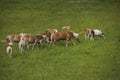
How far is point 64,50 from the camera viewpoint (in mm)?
24297

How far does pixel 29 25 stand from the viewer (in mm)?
35438

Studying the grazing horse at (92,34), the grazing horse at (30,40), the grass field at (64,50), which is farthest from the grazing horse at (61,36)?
the grazing horse at (92,34)

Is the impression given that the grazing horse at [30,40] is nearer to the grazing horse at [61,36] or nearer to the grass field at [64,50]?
the grass field at [64,50]

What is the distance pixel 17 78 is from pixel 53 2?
2993 cm

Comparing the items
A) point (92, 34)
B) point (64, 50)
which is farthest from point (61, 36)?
point (92, 34)

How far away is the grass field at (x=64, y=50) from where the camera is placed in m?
19.9

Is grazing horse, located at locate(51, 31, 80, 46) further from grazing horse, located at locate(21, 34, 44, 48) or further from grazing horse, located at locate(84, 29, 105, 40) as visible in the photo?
grazing horse, located at locate(84, 29, 105, 40)

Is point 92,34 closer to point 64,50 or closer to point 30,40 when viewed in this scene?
point 64,50

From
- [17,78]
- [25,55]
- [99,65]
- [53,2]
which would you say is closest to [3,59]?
[25,55]

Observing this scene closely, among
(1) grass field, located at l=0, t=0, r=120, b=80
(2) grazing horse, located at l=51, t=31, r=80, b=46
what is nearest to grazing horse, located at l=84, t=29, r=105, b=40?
(1) grass field, located at l=0, t=0, r=120, b=80

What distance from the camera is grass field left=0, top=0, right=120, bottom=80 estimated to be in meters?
19.9

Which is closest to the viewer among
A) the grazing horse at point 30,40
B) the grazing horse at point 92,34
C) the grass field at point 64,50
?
the grass field at point 64,50

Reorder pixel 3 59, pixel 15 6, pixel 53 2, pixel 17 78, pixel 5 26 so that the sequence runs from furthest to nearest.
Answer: pixel 53 2 < pixel 15 6 < pixel 5 26 < pixel 3 59 < pixel 17 78

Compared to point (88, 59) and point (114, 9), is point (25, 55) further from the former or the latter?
point (114, 9)
